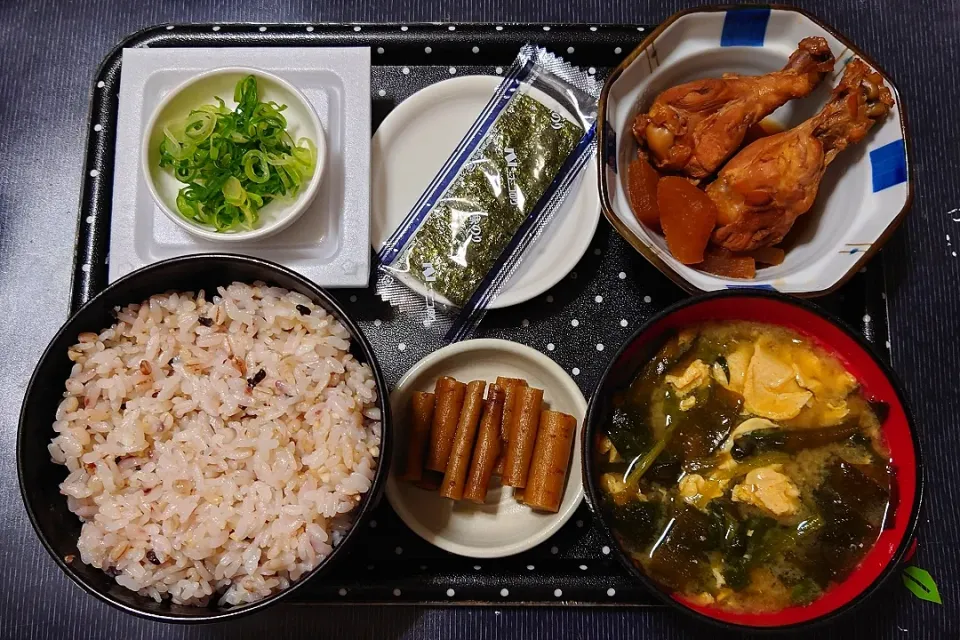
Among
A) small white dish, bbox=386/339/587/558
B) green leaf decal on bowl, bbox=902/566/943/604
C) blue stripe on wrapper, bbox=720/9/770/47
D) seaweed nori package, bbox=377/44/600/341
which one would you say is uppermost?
blue stripe on wrapper, bbox=720/9/770/47

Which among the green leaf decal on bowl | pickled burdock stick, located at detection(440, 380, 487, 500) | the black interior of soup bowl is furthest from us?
the green leaf decal on bowl

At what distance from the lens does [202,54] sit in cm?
197

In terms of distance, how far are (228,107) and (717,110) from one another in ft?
4.08

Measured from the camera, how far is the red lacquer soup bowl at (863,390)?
151 cm

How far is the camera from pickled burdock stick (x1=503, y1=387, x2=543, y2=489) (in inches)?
71.8

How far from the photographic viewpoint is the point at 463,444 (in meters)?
1.83

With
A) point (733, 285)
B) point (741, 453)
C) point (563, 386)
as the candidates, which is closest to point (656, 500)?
point (741, 453)

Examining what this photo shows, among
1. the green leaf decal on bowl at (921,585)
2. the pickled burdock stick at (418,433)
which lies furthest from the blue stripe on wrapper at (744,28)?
the green leaf decal on bowl at (921,585)

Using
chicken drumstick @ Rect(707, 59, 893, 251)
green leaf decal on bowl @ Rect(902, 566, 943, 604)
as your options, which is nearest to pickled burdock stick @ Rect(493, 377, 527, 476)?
chicken drumstick @ Rect(707, 59, 893, 251)

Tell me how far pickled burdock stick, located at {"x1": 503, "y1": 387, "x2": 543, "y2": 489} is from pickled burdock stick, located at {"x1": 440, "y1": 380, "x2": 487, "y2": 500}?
0.10m

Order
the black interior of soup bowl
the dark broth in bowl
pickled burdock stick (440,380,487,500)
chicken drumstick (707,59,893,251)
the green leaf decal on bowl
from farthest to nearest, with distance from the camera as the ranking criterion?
the green leaf decal on bowl → pickled burdock stick (440,380,487,500) → chicken drumstick (707,59,893,251) → the dark broth in bowl → the black interior of soup bowl

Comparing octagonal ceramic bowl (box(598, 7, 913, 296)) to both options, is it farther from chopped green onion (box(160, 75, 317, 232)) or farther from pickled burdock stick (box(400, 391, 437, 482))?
chopped green onion (box(160, 75, 317, 232))

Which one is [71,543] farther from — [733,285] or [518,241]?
[733,285]

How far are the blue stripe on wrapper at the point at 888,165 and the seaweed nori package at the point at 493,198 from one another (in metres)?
0.71
